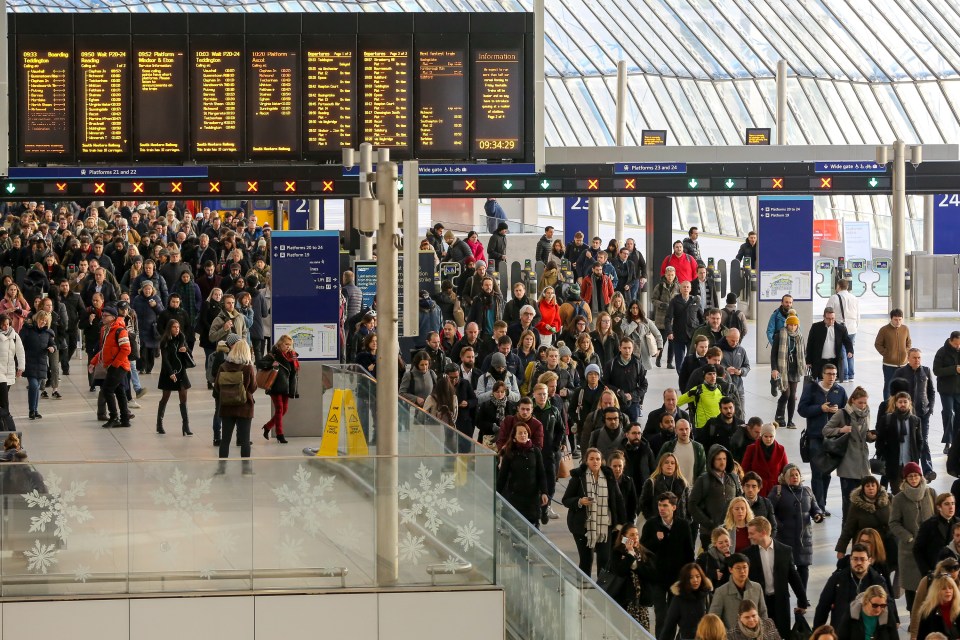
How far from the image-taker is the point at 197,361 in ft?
80.0

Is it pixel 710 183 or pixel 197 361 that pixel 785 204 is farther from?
pixel 197 361

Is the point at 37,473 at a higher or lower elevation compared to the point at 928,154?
lower

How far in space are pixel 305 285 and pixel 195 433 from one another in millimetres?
2000

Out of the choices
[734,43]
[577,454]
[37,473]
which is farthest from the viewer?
[734,43]

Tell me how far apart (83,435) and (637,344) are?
6.14 m

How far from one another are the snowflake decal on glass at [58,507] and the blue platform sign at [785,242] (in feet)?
45.5

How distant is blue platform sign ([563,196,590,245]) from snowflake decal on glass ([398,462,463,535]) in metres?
23.4

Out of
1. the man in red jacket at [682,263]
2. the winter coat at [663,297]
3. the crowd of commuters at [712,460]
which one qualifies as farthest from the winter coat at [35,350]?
the man in red jacket at [682,263]

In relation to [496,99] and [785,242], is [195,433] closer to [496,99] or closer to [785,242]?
[496,99]

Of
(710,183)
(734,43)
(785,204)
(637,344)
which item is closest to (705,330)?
(637,344)

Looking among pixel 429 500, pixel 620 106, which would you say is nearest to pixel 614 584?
pixel 429 500

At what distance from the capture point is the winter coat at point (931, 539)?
11883 mm

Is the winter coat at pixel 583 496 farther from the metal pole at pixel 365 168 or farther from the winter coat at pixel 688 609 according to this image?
the metal pole at pixel 365 168

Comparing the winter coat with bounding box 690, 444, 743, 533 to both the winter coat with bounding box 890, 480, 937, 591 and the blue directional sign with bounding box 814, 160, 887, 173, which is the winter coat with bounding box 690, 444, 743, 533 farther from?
the blue directional sign with bounding box 814, 160, 887, 173
